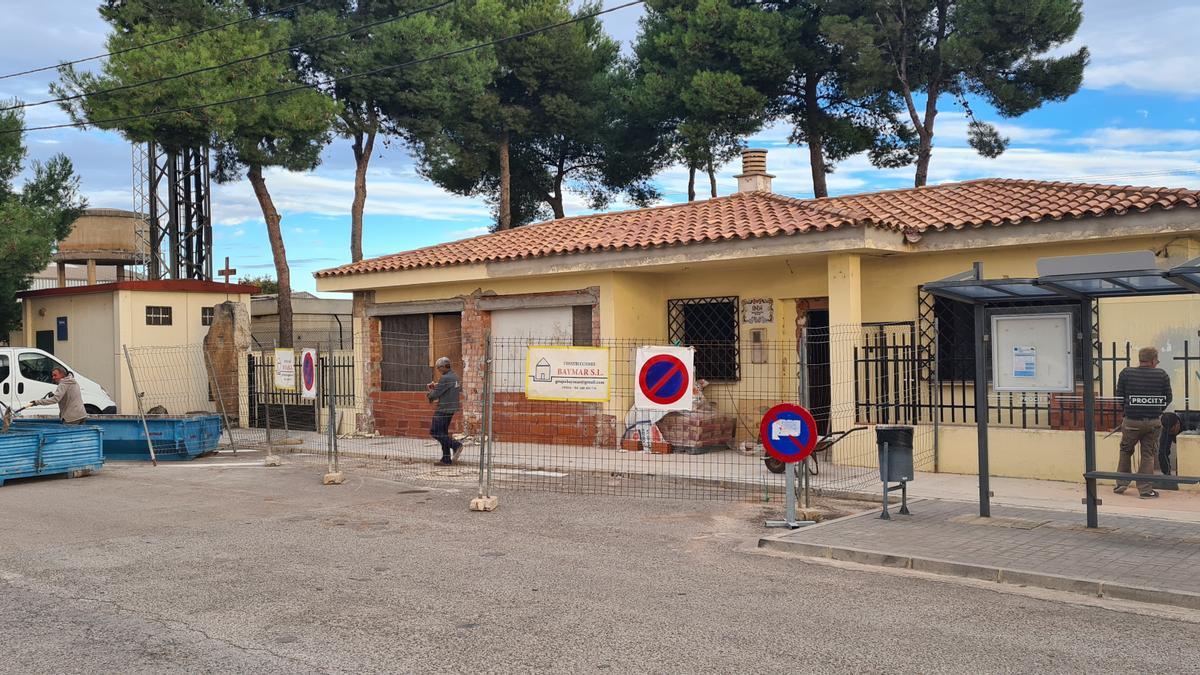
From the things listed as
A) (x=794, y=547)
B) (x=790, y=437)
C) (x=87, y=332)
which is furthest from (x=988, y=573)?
(x=87, y=332)

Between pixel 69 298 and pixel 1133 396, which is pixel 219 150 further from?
pixel 1133 396

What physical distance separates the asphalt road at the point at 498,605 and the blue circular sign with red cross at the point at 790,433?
2.75ft

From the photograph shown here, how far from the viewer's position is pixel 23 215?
78.5 ft

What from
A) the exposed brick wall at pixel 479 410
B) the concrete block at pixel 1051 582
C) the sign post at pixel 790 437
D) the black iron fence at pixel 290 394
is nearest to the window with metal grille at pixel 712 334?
the exposed brick wall at pixel 479 410

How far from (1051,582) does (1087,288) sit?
10.2 feet

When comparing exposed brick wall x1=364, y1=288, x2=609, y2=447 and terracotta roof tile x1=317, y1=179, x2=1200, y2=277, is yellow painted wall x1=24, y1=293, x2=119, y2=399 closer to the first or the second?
terracotta roof tile x1=317, y1=179, x2=1200, y2=277

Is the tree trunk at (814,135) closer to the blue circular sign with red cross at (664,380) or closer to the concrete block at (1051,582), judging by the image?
the blue circular sign with red cross at (664,380)

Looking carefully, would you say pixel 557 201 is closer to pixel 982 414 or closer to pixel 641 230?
pixel 641 230

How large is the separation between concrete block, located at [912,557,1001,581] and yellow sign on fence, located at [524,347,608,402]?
4.23 metres

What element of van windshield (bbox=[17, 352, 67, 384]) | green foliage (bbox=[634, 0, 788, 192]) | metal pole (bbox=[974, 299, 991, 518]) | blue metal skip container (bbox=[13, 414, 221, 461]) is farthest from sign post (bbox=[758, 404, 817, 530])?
green foliage (bbox=[634, 0, 788, 192])

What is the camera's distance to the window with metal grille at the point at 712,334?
1648 cm

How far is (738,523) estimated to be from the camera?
10.1 m

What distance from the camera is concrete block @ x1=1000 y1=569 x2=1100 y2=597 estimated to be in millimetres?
7008

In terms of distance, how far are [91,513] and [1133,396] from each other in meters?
10.7
